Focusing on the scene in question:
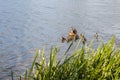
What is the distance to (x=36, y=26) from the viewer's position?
2058 cm

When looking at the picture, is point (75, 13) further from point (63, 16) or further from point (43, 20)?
point (43, 20)

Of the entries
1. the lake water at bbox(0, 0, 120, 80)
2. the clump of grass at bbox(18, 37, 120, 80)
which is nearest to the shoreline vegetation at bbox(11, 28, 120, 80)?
the clump of grass at bbox(18, 37, 120, 80)

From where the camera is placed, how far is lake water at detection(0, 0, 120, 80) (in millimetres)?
13781

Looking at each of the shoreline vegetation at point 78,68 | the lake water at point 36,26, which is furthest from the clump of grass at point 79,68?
the lake water at point 36,26

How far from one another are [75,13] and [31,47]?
12.4 meters

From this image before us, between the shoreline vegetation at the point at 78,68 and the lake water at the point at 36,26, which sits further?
the lake water at the point at 36,26

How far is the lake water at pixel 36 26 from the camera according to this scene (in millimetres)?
13781

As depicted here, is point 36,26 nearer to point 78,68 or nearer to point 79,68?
point 78,68

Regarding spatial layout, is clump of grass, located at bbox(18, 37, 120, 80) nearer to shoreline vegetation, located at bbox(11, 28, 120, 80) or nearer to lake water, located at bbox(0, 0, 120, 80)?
shoreline vegetation, located at bbox(11, 28, 120, 80)

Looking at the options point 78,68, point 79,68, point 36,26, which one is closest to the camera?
point 79,68

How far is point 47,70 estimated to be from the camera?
588 centimetres

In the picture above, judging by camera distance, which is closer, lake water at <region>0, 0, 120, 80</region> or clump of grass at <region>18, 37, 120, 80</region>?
clump of grass at <region>18, 37, 120, 80</region>

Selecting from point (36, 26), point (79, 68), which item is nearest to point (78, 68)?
point (79, 68)

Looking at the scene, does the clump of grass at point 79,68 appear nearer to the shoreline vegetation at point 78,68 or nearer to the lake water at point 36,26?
the shoreline vegetation at point 78,68
